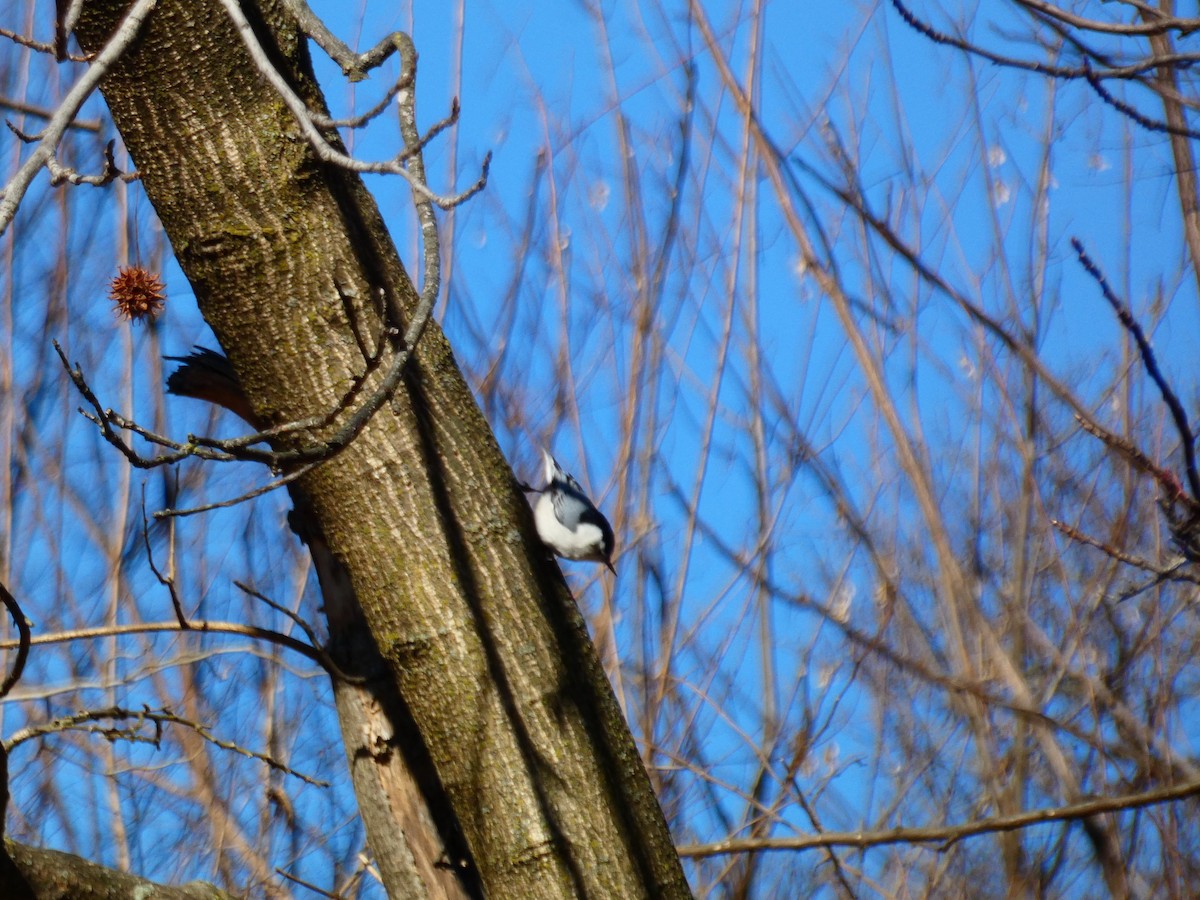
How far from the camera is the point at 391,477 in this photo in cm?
182

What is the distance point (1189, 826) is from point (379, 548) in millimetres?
2564

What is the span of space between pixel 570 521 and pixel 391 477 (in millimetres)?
759

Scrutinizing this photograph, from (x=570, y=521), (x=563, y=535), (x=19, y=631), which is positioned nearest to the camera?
(x=19, y=631)

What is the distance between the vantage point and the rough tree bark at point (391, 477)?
69.6 inches

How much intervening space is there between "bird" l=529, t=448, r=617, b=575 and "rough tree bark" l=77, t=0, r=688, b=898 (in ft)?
0.78

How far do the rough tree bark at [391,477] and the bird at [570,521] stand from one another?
0.78ft

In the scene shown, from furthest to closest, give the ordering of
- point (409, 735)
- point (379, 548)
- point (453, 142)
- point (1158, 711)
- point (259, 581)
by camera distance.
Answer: point (259, 581), point (453, 142), point (1158, 711), point (409, 735), point (379, 548)

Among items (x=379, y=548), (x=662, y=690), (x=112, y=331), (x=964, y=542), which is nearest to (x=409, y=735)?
(x=379, y=548)

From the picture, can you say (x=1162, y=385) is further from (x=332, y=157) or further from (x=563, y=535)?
(x=563, y=535)

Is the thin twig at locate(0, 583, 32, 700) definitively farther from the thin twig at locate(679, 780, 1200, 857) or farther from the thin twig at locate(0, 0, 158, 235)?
the thin twig at locate(679, 780, 1200, 857)

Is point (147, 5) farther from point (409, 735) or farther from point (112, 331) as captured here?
point (112, 331)

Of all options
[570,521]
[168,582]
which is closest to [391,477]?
[168,582]

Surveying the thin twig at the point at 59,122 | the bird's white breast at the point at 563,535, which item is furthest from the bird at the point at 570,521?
the thin twig at the point at 59,122

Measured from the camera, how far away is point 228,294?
188 cm
